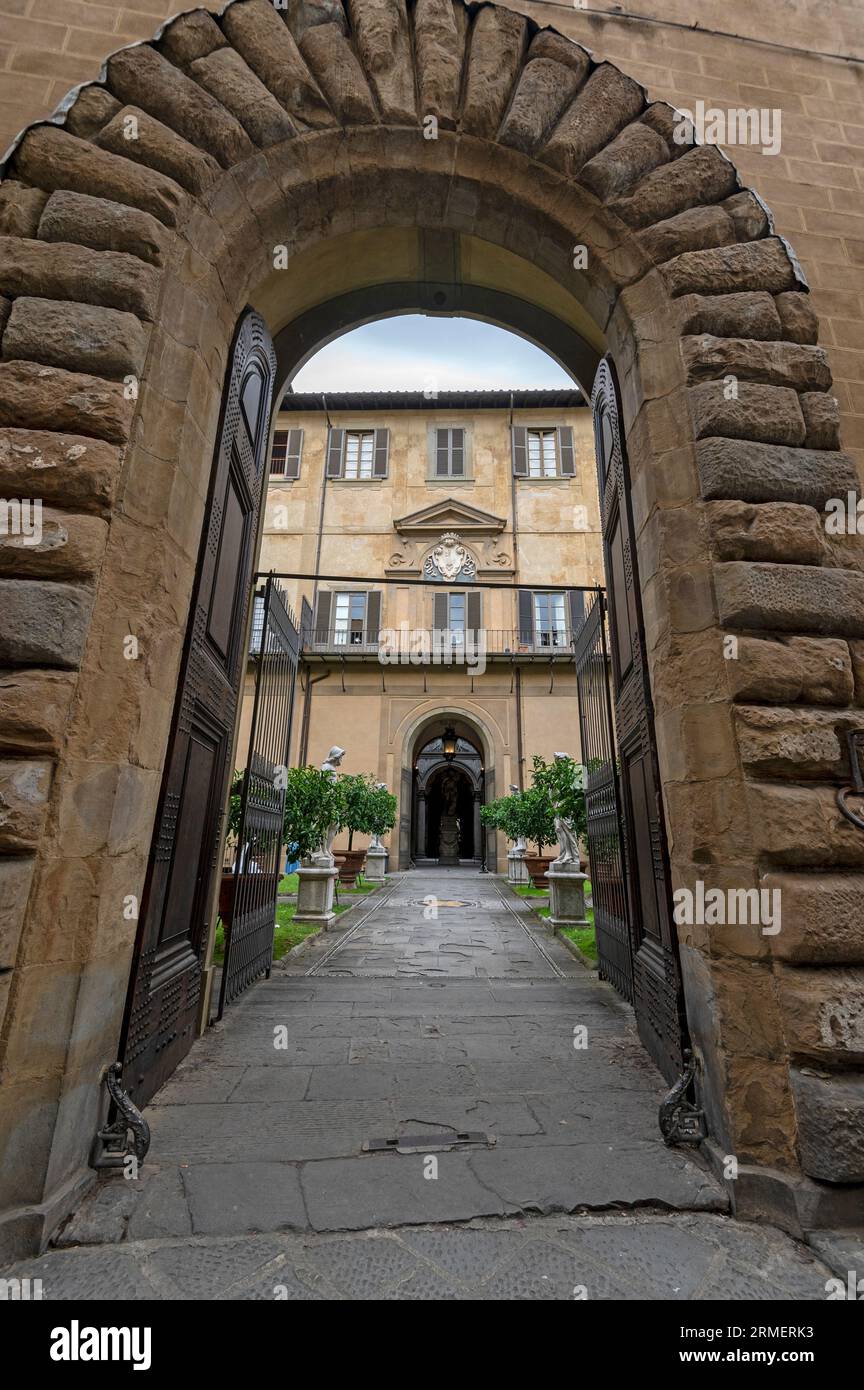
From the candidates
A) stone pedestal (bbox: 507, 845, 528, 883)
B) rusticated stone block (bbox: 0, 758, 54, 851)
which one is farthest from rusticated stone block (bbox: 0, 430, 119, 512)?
stone pedestal (bbox: 507, 845, 528, 883)

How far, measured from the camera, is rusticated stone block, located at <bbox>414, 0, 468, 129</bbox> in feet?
10.2

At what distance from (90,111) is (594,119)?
2353 mm

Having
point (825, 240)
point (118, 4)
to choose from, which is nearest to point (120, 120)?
point (118, 4)

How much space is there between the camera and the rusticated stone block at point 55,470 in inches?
82.8

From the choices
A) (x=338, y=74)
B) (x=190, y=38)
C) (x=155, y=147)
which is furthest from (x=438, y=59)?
(x=155, y=147)

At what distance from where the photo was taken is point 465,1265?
1.56 metres

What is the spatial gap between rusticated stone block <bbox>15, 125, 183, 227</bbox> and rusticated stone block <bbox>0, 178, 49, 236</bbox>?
0.07 m

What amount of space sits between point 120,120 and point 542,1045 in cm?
477

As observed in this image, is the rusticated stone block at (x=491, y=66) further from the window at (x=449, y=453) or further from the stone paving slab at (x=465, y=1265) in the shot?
the window at (x=449, y=453)

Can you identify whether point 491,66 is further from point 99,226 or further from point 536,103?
point 99,226

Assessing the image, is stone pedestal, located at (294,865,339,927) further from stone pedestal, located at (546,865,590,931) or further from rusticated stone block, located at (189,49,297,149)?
rusticated stone block, located at (189,49,297,149)

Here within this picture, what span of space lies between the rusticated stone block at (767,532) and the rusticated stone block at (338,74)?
2.68 m

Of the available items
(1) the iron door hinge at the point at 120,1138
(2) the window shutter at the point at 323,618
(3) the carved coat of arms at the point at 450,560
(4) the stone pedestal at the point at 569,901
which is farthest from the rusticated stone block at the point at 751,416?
(2) the window shutter at the point at 323,618

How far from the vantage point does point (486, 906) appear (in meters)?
10.0
